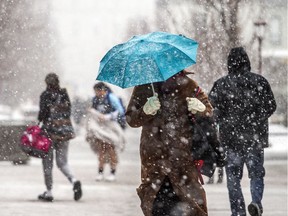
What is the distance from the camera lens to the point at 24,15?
184 ft

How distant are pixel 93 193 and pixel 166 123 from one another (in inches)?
287

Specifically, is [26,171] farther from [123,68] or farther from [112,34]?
[112,34]

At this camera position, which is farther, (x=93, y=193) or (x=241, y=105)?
(x=93, y=193)

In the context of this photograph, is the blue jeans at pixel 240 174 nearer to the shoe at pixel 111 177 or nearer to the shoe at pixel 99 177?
the shoe at pixel 111 177

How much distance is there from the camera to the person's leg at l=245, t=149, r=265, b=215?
10484 millimetres

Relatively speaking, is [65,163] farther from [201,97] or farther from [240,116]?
[201,97]

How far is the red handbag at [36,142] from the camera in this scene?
1366cm

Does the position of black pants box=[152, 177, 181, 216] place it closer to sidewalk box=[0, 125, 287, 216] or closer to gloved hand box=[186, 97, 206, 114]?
gloved hand box=[186, 97, 206, 114]

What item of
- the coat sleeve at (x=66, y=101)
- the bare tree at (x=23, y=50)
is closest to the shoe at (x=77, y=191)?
the coat sleeve at (x=66, y=101)

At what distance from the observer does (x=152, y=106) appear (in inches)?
303

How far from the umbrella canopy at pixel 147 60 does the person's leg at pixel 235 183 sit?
2609mm

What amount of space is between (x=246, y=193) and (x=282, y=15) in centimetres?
6751

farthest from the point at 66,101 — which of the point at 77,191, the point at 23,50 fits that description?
the point at 23,50

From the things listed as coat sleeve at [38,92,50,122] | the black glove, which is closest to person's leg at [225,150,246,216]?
the black glove
